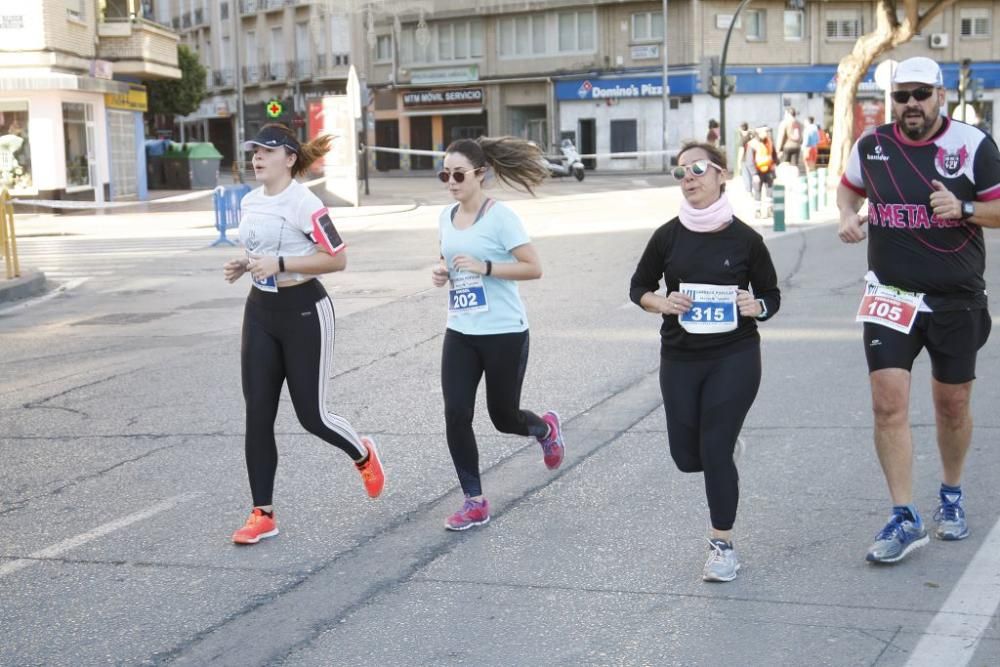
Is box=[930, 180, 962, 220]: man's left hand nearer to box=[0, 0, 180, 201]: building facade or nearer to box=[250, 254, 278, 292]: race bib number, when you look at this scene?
box=[250, 254, 278, 292]: race bib number

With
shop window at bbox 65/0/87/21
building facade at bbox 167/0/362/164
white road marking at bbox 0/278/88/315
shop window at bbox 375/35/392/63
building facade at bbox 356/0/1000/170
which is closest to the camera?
white road marking at bbox 0/278/88/315

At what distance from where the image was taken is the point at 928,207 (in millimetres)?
5129

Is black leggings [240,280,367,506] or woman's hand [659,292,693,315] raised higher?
woman's hand [659,292,693,315]

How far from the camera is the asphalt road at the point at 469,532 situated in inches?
178

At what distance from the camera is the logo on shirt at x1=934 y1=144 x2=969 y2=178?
201 inches

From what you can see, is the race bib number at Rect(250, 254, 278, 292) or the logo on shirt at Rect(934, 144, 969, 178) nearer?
the logo on shirt at Rect(934, 144, 969, 178)

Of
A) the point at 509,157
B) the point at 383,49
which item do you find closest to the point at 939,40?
the point at 383,49

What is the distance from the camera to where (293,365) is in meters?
5.92

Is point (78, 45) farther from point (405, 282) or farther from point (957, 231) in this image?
point (957, 231)

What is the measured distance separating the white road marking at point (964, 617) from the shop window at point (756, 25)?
182 feet

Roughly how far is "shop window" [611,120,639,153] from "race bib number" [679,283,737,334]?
178 feet

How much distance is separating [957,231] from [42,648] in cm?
359

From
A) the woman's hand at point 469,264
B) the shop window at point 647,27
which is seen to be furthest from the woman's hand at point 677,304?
the shop window at point 647,27

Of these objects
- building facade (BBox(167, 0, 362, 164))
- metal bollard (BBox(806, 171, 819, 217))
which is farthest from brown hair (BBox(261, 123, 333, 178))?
building facade (BBox(167, 0, 362, 164))
